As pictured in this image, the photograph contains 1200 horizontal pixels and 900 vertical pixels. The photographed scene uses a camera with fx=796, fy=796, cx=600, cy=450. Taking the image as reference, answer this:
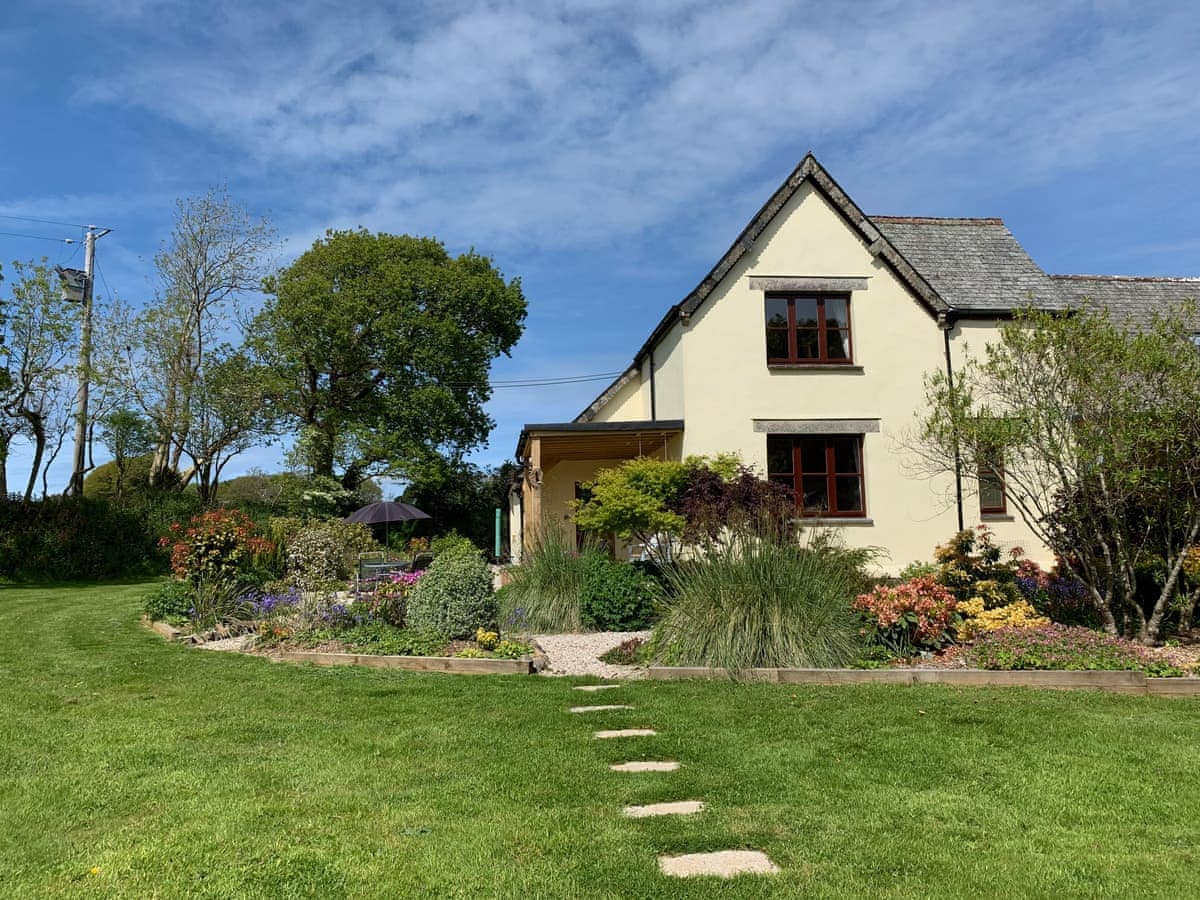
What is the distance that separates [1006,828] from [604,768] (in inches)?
86.4

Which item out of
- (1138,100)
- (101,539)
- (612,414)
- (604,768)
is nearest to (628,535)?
(612,414)

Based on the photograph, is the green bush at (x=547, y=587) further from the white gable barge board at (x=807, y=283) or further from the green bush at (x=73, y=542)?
the green bush at (x=73, y=542)

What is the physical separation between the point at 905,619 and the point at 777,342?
8.87 meters

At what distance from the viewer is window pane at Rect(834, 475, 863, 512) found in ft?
52.5

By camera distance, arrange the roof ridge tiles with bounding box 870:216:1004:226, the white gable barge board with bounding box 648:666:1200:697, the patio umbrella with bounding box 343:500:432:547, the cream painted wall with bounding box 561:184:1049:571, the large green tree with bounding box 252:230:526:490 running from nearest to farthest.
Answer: the white gable barge board with bounding box 648:666:1200:697
the cream painted wall with bounding box 561:184:1049:571
the patio umbrella with bounding box 343:500:432:547
the roof ridge tiles with bounding box 870:216:1004:226
the large green tree with bounding box 252:230:526:490

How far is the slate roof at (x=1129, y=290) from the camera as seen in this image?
1816 centimetres

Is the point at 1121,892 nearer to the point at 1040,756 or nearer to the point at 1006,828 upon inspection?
the point at 1006,828

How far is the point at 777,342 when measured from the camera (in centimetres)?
1634

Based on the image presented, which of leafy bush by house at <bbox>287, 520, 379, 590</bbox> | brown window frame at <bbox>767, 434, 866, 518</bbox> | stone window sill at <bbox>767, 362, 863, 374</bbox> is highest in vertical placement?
stone window sill at <bbox>767, 362, 863, 374</bbox>

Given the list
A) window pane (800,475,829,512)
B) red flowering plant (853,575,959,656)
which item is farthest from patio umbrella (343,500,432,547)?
red flowering plant (853,575,959,656)

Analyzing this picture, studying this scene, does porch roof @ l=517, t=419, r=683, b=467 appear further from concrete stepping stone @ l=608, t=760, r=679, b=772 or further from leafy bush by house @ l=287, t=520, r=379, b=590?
concrete stepping stone @ l=608, t=760, r=679, b=772

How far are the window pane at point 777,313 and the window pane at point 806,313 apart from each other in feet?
0.94

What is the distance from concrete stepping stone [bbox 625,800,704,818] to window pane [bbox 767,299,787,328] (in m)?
13.3

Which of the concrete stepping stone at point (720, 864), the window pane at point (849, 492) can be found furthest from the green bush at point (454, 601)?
the window pane at point (849, 492)
